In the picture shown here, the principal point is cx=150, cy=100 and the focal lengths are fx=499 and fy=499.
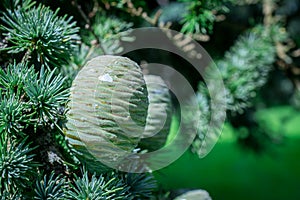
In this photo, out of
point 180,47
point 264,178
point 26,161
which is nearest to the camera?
point 26,161

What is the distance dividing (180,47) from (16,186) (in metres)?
0.38

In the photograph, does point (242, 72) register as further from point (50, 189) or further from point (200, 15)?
point (50, 189)

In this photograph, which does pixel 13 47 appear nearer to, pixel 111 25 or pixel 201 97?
pixel 111 25


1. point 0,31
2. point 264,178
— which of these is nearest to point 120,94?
point 0,31

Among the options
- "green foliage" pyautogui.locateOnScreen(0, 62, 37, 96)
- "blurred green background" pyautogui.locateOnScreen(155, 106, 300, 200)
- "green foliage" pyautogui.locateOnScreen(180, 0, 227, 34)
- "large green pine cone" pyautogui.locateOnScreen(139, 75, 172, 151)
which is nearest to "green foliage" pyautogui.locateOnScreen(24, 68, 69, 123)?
"green foliage" pyautogui.locateOnScreen(0, 62, 37, 96)

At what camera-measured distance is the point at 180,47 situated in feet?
2.45

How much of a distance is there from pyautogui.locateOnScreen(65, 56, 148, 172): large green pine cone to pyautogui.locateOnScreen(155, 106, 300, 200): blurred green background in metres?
0.82

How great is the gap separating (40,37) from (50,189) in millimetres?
141

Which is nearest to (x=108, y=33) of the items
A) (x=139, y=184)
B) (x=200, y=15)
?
(x=200, y=15)

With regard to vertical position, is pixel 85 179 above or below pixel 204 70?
above

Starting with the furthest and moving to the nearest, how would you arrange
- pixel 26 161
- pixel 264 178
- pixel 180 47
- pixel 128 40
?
pixel 264 178 → pixel 180 47 → pixel 128 40 → pixel 26 161

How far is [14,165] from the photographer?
1.41 feet

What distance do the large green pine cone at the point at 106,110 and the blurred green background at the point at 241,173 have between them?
82cm

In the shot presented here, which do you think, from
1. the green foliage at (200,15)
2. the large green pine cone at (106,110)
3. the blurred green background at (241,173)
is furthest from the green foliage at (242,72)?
the blurred green background at (241,173)
